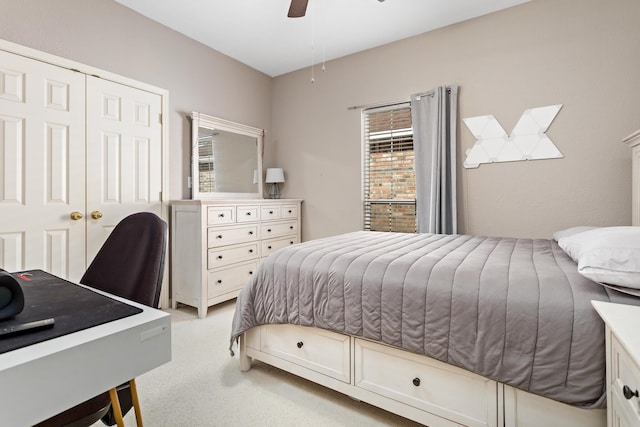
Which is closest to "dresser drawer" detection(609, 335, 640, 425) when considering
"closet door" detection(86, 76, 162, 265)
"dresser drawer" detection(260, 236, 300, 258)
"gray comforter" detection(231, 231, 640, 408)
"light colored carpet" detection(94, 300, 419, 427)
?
"gray comforter" detection(231, 231, 640, 408)

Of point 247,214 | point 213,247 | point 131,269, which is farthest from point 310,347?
point 247,214

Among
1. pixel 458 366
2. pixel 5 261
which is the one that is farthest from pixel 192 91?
pixel 458 366

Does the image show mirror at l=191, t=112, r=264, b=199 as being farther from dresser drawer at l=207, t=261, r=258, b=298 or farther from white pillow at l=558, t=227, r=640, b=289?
white pillow at l=558, t=227, r=640, b=289

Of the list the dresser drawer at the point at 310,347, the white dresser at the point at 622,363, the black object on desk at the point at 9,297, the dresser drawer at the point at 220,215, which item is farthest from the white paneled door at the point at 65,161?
the white dresser at the point at 622,363

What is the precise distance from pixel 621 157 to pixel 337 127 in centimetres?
267

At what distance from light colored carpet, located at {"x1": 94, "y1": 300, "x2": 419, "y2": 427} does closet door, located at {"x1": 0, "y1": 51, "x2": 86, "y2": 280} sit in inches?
50.5

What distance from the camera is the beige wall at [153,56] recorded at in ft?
7.53

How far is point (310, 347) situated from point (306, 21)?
2.98 meters

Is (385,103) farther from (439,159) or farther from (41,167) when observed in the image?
(41,167)

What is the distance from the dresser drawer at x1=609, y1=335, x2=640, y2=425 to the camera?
0.75 metres

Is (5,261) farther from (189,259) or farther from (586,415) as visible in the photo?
(586,415)

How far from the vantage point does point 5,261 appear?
212cm

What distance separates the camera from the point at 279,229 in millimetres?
3799

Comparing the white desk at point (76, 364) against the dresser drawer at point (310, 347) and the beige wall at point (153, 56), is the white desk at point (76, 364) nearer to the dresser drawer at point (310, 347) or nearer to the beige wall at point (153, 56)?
the dresser drawer at point (310, 347)
